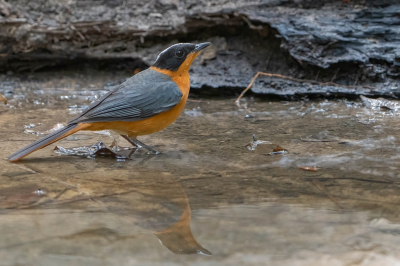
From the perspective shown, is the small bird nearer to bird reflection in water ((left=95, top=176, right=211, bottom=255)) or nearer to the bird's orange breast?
the bird's orange breast

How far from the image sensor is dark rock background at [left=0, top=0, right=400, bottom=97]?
5473 mm

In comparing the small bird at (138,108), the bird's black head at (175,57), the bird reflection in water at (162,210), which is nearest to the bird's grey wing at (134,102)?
the small bird at (138,108)

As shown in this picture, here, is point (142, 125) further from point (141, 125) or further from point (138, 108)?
point (138, 108)

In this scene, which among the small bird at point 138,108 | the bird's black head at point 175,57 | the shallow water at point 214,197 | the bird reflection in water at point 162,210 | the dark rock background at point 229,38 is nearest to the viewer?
the shallow water at point 214,197

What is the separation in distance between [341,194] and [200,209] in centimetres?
83

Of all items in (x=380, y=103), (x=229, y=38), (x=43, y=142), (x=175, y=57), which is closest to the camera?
(x=43, y=142)

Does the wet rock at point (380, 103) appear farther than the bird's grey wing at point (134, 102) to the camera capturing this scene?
Yes

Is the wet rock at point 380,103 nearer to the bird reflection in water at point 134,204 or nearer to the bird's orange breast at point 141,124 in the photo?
the bird's orange breast at point 141,124

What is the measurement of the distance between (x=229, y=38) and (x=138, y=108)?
3.13 m

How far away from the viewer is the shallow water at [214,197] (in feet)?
6.13

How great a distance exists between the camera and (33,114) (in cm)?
489

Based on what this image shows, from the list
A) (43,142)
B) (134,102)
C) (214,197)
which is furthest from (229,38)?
(214,197)

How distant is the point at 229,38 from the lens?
21.3 ft

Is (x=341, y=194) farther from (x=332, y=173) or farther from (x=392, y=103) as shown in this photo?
(x=392, y=103)
